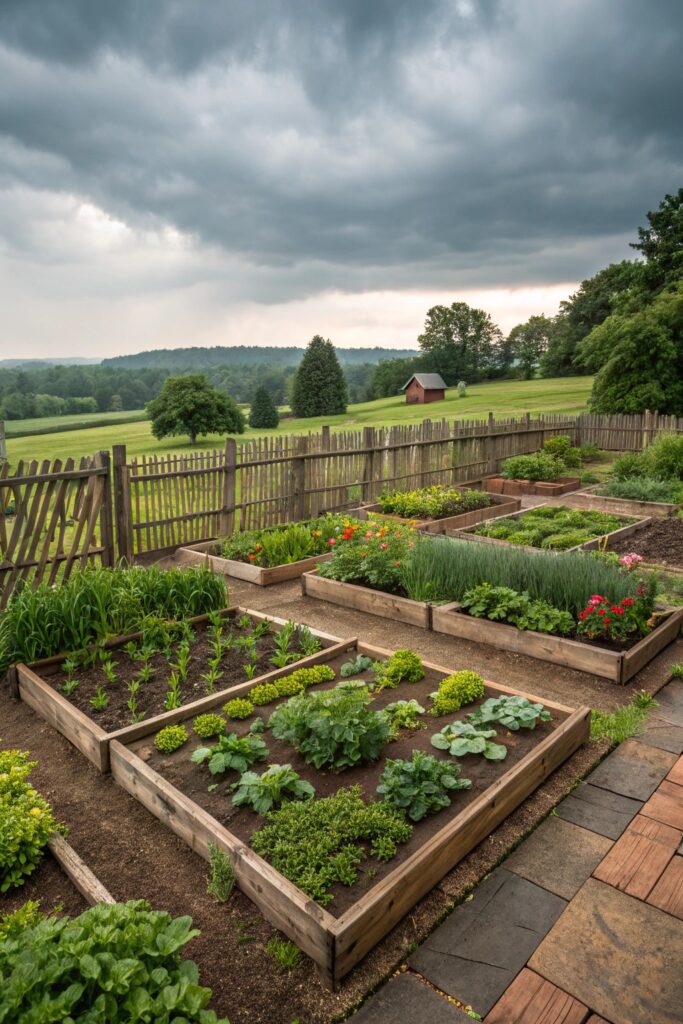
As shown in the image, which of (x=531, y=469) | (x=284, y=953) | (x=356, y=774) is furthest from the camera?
(x=531, y=469)

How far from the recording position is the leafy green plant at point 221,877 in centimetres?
229

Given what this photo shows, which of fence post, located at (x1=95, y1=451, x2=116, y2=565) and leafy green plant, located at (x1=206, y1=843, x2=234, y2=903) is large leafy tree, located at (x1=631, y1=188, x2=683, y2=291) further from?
leafy green plant, located at (x1=206, y1=843, x2=234, y2=903)

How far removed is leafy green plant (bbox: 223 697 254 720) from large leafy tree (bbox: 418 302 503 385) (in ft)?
199

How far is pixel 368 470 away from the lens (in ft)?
35.3

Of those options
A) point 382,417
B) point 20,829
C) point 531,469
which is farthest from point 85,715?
point 382,417

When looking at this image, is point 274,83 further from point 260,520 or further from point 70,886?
point 70,886

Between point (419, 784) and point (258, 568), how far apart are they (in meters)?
4.38

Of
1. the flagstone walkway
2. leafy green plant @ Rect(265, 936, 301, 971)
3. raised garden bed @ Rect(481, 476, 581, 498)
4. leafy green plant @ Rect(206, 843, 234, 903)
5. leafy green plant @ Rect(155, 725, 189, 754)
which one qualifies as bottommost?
the flagstone walkway

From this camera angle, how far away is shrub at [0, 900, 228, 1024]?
150 centimetres

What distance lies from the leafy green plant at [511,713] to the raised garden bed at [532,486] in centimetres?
920

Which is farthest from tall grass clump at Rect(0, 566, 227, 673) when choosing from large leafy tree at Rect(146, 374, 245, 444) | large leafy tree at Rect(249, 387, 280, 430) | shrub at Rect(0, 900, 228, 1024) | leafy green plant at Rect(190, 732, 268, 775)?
large leafy tree at Rect(249, 387, 280, 430)

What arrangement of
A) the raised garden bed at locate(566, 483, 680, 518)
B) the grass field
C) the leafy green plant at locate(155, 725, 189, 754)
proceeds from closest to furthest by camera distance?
the leafy green plant at locate(155, 725, 189, 754) < the raised garden bed at locate(566, 483, 680, 518) < the grass field

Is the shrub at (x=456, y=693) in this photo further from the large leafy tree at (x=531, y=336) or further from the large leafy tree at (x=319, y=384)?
the large leafy tree at (x=531, y=336)

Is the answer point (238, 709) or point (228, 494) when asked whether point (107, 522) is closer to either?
point (228, 494)
